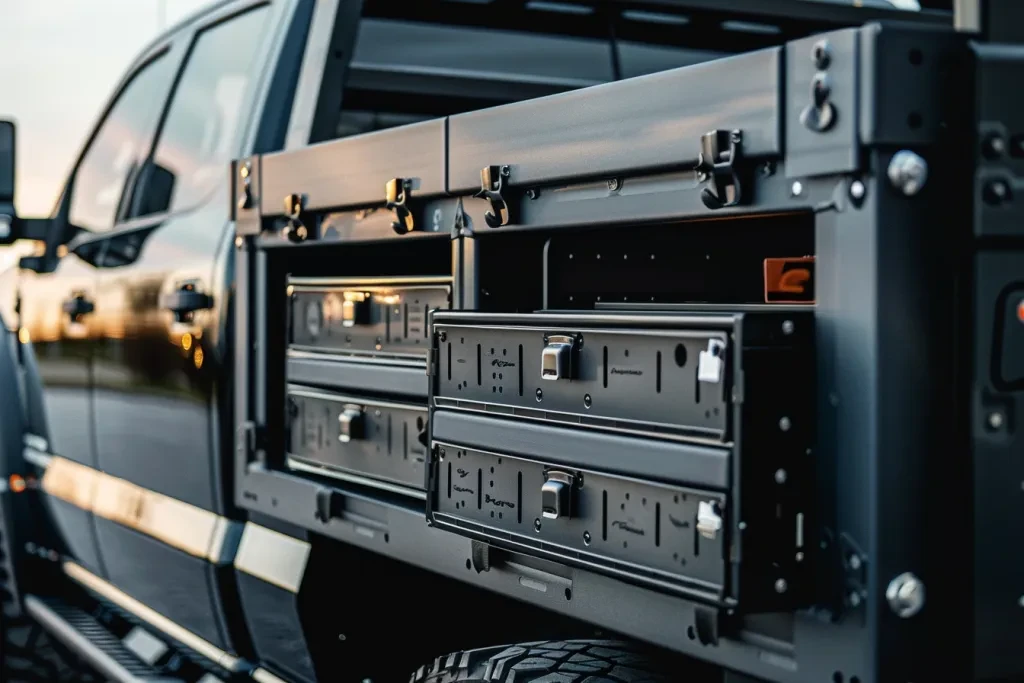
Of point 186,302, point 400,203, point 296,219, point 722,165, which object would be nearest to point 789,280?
point 722,165

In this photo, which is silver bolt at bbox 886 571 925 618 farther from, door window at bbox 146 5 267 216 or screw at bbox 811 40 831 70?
door window at bbox 146 5 267 216

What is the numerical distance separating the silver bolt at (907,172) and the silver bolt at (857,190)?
0.03m

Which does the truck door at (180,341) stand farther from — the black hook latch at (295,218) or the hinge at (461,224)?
the hinge at (461,224)

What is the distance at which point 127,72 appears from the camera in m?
4.90

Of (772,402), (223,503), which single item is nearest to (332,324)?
(223,503)

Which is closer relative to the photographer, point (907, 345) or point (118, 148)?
point (907, 345)

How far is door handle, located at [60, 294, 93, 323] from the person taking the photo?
14.6 ft

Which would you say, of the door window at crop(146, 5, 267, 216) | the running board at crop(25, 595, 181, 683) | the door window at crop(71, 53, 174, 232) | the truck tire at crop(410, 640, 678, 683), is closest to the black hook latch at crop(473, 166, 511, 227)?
the truck tire at crop(410, 640, 678, 683)

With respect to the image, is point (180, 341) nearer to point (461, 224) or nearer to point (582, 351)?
point (461, 224)

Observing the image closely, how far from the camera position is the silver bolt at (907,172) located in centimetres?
164

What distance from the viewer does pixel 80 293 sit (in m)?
4.54

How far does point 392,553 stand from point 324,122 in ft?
3.70

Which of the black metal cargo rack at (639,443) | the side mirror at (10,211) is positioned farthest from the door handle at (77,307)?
the black metal cargo rack at (639,443)

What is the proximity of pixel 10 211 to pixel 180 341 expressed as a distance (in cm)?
154
